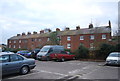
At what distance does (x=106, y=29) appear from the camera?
3716cm

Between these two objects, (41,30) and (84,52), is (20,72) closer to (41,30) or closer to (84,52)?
(84,52)

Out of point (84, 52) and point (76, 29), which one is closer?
point (84, 52)

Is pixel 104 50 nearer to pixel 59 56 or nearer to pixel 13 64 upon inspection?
pixel 59 56

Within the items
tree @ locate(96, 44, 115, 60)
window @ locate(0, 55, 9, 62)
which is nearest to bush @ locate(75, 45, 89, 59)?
tree @ locate(96, 44, 115, 60)

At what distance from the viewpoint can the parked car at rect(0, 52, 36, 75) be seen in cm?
778

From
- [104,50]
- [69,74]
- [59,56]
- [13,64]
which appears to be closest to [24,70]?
[13,64]

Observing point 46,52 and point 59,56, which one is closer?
point 59,56

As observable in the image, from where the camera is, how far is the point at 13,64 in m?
8.18

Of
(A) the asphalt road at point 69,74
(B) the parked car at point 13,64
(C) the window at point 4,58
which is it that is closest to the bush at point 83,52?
(A) the asphalt road at point 69,74

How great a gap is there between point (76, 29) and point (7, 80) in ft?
126

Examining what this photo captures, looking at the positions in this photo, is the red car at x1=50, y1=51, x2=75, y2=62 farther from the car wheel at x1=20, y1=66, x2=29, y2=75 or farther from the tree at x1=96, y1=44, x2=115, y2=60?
the car wheel at x1=20, y1=66, x2=29, y2=75

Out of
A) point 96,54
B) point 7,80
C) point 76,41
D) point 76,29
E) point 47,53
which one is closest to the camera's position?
point 7,80

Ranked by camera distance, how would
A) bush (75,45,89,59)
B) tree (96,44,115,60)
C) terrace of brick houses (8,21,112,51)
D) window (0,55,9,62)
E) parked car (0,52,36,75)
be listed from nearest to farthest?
parked car (0,52,36,75) < window (0,55,9,62) < tree (96,44,115,60) < bush (75,45,89,59) < terrace of brick houses (8,21,112,51)

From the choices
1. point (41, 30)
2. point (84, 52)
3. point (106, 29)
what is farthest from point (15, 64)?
point (41, 30)
